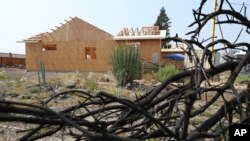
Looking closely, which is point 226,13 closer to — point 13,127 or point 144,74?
point 13,127

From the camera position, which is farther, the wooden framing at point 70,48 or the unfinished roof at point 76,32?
the unfinished roof at point 76,32

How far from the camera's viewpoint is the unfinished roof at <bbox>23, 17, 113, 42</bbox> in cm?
3359

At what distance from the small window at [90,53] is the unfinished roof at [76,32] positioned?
2.19 metres

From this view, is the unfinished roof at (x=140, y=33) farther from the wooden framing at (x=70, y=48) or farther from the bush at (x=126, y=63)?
the bush at (x=126, y=63)

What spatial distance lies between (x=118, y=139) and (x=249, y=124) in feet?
1.72

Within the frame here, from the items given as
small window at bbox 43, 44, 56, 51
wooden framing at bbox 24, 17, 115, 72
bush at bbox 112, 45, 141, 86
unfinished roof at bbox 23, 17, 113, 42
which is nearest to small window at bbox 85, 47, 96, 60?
wooden framing at bbox 24, 17, 115, 72

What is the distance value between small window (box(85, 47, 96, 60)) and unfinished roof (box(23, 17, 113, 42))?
7.19 feet

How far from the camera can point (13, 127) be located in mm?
6438

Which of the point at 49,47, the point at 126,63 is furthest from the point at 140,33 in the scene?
the point at 126,63

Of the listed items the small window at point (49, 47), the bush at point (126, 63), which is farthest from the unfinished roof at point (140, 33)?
the bush at point (126, 63)

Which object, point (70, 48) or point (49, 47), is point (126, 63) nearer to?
point (70, 48)

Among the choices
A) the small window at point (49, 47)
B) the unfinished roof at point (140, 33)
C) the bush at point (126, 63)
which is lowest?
the bush at point (126, 63)

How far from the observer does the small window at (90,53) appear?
3120cm

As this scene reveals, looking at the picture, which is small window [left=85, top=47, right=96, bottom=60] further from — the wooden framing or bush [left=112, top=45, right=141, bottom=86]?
bush [left=112, top=45, right=141, bottom=86]
